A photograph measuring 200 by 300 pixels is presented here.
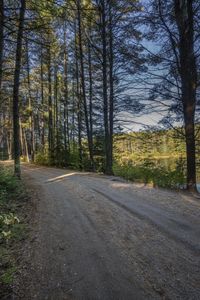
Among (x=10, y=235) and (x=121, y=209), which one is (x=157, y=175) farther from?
(x=10, y=235)

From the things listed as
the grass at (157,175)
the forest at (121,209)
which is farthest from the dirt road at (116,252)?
the grass at (157,175)

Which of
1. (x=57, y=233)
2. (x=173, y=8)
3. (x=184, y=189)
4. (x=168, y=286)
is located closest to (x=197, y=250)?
(x=168, y=286)

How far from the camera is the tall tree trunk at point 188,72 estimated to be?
330 inches

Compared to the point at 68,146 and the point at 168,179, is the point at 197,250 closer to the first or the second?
the point at 168,179

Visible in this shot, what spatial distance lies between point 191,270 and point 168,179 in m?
6.74

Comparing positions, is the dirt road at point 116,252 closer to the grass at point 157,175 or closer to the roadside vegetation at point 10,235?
the roadside vegetation at point 10,235

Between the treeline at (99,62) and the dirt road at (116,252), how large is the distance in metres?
3.38

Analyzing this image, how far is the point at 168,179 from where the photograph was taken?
968cm

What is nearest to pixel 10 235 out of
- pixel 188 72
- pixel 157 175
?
pixel 157 175

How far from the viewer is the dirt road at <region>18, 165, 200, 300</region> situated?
111 inches

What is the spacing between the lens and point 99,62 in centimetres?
1723

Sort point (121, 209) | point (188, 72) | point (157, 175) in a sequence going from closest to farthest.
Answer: point (121, 209)
point (188, 72)
point (157, 175)

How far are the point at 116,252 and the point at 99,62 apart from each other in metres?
15.4

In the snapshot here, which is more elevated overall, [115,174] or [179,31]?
[179,31]
